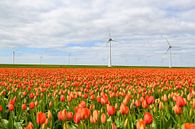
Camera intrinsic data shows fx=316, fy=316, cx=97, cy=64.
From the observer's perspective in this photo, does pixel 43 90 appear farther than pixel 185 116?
Yes

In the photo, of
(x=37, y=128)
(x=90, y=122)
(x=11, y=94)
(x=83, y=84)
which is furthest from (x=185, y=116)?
(x=83, y=84)

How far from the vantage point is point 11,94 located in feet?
30.8

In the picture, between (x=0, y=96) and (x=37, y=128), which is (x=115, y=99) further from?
(x=37, y=128)

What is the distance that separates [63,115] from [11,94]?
5144 millimetres

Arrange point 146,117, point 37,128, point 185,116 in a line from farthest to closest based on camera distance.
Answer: point 185,116 → point 37,128 → point 146,117

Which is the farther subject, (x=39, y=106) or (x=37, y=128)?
(x=39, y=106)

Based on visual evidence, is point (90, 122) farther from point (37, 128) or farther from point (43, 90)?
point (43, 90)

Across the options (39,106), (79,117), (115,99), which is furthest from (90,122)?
(115,99)

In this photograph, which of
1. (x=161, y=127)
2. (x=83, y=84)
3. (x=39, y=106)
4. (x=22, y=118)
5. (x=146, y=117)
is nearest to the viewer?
(x=146, y=117)

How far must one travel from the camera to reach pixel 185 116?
17.4 feet

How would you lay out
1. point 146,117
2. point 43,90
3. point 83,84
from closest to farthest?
1. point 146,117
2. point 43,90
3. point 83,84

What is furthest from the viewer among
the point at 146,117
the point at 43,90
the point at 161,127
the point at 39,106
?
the point at 43,90

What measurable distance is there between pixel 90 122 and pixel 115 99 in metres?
3.69

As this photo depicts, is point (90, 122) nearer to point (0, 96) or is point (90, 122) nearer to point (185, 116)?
point (185, 116)
